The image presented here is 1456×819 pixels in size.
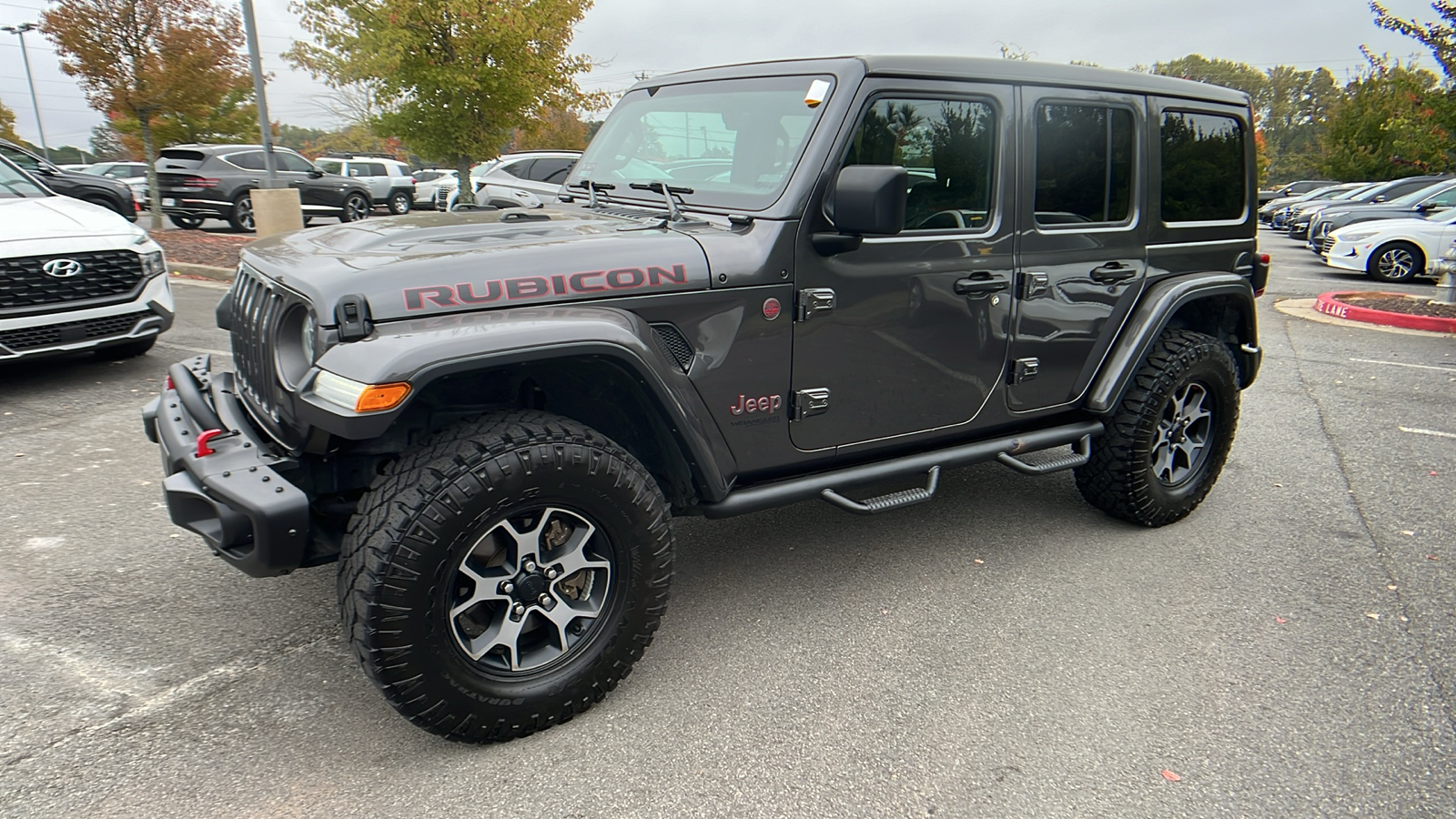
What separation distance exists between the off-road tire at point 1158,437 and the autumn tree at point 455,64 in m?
10.9

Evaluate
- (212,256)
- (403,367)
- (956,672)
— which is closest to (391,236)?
(403,367)

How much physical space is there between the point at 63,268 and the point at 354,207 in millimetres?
14325

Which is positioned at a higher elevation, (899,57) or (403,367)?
(899,57)

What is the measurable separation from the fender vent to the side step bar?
0.50 metres

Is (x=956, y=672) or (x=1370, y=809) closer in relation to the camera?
(x=1370, y=809)

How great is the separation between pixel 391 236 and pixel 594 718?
1607 millimetres

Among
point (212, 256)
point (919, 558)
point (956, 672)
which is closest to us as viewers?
point (956, 672)

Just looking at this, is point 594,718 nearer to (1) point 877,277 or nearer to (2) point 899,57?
(1) point 877,277

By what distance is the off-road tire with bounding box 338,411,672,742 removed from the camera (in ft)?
7.58

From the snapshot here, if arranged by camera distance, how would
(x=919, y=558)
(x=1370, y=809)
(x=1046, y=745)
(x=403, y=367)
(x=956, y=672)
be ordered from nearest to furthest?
(x=403, y=367)
(x=1370, y=809)
(x=1046, y=745)
(x=956, y=672)
(x=919, y=558)

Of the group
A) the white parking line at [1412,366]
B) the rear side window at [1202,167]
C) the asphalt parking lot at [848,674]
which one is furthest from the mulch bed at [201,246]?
the white parking line at [1412,366]

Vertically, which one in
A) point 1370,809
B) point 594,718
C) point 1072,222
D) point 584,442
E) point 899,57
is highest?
point 899,57

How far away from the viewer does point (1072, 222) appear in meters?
3.66

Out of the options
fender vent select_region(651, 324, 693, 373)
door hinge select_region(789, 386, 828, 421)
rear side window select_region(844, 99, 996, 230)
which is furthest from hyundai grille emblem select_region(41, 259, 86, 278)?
rear side window select_region(844, 99, 996, 230)
